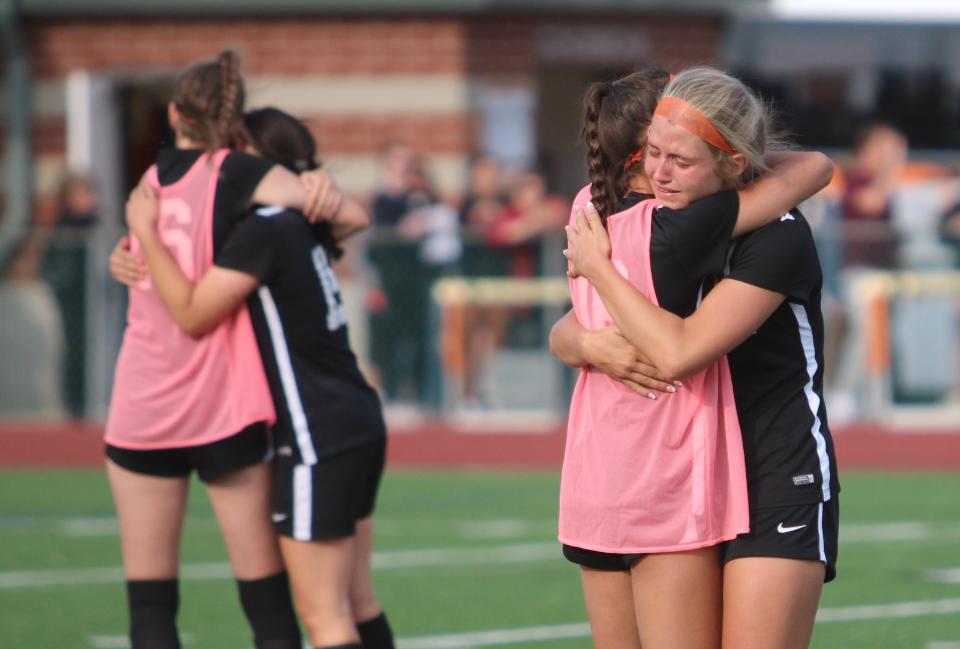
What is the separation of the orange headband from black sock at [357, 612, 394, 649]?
6.99 feet

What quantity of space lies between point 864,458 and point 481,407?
3.45 m

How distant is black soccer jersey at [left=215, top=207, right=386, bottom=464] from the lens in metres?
4.73

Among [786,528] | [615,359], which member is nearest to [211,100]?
[615,359]

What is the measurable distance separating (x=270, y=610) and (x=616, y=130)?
6.09 feet

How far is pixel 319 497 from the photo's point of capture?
4.71 m

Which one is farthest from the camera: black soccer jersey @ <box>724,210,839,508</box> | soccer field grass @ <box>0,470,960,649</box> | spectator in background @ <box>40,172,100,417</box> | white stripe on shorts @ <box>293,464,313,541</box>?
spectator in background @ <box>40,172,100,417</box>

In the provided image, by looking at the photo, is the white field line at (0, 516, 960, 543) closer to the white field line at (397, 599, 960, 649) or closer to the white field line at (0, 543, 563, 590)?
the white field line at (0, 543, 563, 590)

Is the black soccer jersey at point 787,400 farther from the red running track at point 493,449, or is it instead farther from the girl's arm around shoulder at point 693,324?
the red running track at point 493,449

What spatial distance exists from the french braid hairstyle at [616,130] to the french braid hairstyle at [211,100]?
4.29 feet

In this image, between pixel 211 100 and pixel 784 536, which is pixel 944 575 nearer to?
pixel 784 536

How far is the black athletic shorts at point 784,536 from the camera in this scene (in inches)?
148

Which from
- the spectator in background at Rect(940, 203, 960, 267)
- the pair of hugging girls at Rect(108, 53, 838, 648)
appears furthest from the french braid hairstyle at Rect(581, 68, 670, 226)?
the spectator in background at Rect(940, 203, 960, 267)

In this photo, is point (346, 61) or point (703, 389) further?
point (346, 61)

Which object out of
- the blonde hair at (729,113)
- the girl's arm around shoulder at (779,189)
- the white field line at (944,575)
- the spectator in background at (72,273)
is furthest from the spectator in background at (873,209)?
the blonde hair at (729,113)
